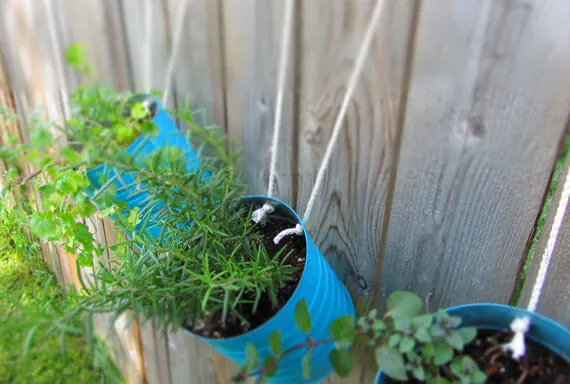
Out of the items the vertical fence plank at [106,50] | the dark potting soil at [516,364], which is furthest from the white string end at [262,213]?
the vertical fence plank at [106,50]

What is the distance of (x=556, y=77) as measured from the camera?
63 centimetres

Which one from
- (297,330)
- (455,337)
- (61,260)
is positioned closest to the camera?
(455,337)

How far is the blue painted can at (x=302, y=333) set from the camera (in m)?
0.66

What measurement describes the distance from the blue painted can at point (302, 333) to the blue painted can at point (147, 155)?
1.13 feet

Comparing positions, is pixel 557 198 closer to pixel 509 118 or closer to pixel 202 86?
pixel 509 118

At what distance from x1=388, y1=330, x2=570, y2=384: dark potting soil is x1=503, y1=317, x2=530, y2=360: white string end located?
16 mm

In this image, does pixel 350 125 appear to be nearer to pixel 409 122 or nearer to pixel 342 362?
pixel 409 122

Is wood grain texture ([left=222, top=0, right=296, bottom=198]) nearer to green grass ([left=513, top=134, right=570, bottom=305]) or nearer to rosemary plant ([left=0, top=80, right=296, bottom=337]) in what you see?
rosemary plant ([left=0, top=80, right=296, bottom=337])

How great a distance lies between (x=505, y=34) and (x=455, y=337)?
438 mm

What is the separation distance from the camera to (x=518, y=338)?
0.56 meters

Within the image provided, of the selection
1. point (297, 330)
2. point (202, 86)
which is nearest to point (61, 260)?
point (202, 86)

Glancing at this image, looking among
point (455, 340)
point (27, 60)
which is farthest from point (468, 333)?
point (27, 60)

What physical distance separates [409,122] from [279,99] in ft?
1.00

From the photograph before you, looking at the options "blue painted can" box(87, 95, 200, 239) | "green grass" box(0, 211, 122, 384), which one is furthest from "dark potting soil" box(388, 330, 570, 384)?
"blue painted can" box(87, 95, 200, 239)
